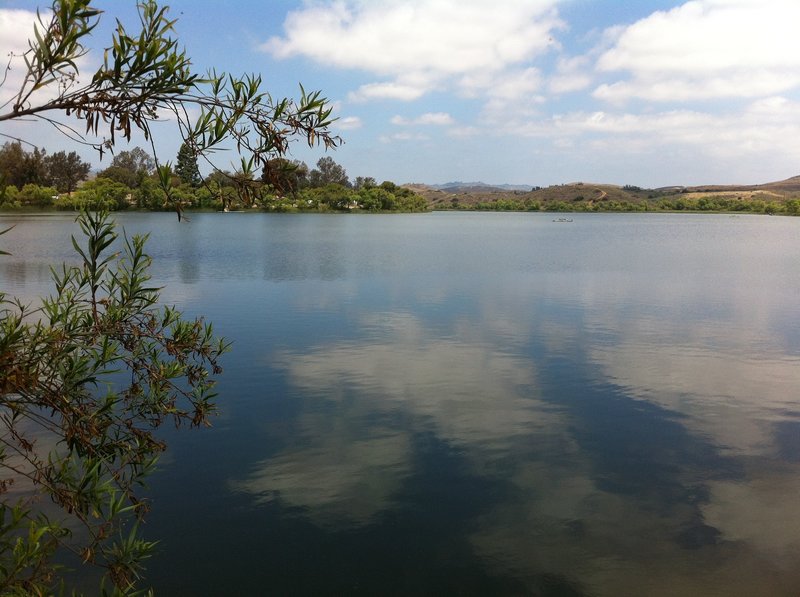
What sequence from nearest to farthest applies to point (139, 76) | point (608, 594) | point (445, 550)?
point (139, 76), point (608, 594), point (445, 550)

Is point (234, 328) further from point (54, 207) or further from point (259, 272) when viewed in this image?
point (54, 207)

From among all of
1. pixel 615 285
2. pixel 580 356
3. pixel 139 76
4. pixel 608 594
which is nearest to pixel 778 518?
pixel 608 594

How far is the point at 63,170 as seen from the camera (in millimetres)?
138500

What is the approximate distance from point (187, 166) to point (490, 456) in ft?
30.3

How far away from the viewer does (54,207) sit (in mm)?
120250

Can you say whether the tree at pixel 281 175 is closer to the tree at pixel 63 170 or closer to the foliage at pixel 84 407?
the foliage at pixel 84 407

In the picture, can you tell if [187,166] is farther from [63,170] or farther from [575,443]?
[63,170]

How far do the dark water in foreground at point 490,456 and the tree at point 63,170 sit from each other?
428 ft

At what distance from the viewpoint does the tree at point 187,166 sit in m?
4.49

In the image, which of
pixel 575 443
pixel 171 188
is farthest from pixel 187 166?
pixel 575 443

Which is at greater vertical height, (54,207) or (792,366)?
(54,207)

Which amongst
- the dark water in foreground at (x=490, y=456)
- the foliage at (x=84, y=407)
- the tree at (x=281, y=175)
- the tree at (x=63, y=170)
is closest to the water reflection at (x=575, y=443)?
the dark water in foreground at (x=490, y=456)

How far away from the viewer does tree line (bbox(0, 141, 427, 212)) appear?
180 inches

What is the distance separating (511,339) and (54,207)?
127 meters
